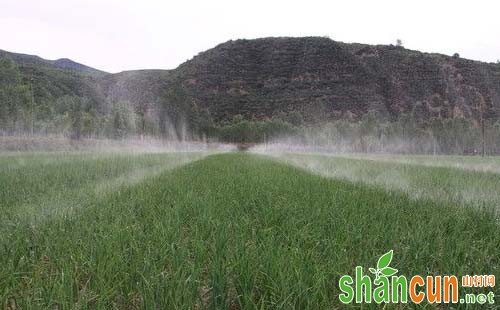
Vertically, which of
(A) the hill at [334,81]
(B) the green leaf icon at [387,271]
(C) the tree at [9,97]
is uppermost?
(A) the hill at [334,81]

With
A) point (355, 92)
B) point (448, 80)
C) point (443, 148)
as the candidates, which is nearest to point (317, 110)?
point (355, 92)

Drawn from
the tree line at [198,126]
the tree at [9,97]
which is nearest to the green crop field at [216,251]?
the tree at [9,97]

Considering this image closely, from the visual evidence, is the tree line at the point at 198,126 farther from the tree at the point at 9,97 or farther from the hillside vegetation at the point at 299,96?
the hillside vegetation at the point at 299,96

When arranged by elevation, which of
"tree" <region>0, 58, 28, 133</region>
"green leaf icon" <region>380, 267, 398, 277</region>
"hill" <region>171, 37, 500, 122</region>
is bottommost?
"green leaf icon" <region>380, 267, 398, 277</region>

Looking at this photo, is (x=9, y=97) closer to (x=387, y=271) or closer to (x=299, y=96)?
(x=387, y=271)

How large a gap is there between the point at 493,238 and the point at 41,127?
5870cm

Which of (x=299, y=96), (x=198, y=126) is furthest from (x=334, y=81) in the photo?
(x=198, y=126)

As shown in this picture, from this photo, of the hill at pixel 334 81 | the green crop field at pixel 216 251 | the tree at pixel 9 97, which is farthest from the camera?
the hill at pixel 334 81

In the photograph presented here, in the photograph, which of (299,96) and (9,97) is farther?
(299,96)

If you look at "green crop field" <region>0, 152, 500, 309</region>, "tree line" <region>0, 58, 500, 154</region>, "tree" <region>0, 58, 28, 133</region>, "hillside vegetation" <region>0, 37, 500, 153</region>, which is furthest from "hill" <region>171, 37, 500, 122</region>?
"green crop field" <region>0, 152, 500, 309</region>

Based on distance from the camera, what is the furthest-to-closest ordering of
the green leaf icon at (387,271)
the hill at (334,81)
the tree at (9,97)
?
the hill at (334,81) → the tree at (9,97) → the green leaf icon at (387,271)

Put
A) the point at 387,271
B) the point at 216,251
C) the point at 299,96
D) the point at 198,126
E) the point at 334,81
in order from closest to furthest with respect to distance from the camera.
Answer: the point at 387,271 < the point at 216,251 < the point at 198,126 < the point at 334,81 < the point at 299,96

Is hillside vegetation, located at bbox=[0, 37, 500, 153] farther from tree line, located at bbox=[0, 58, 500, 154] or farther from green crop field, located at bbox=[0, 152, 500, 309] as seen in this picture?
green crop field, located at bbox=[0, 152, 500, 309]

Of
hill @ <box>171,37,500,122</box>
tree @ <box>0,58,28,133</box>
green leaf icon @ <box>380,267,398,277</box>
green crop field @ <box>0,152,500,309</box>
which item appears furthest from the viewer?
hill @ <box>171,37,500,122</box>
